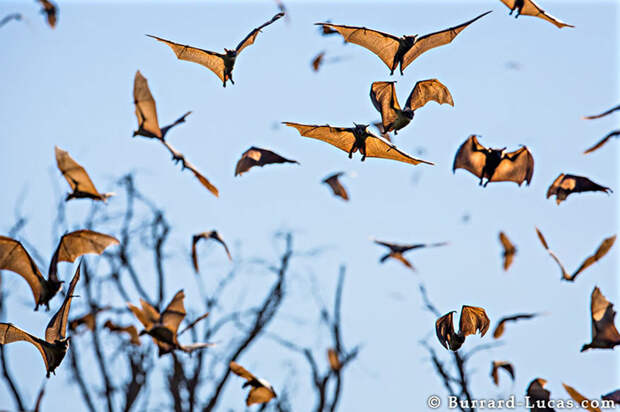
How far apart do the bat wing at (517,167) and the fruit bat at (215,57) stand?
1199 millimetres

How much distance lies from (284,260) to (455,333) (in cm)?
368

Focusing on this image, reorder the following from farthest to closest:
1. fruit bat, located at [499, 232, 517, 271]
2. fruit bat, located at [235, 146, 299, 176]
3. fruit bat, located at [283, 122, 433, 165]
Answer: fruit bat, located at [499, 232, 517, 271] → fruit bat, located at [235, 146, 299, 176] → fruit bat, located at [283, 122, 433, 165]

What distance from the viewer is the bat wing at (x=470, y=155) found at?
2.61 m

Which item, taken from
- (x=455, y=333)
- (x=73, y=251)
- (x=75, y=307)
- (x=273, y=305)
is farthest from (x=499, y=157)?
(x=75, y=307)

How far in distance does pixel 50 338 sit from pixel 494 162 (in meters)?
1.83

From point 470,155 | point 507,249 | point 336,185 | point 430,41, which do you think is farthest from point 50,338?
A: point 507,249

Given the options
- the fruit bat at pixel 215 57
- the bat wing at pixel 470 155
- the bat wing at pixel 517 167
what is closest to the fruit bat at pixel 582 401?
the bat wing at pixel 517 167

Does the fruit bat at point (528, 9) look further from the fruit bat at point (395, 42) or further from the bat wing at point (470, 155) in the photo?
the bat wing at point (470, 155)

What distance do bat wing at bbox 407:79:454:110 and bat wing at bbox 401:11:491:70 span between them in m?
0.17

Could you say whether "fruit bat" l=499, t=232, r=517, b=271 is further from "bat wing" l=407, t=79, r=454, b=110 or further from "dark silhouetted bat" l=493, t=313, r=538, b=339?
"bat wing" l=407, t=79, r=454, b=110

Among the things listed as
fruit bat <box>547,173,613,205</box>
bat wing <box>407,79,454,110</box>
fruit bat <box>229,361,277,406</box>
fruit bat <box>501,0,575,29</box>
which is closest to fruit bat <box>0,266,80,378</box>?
fruit bat <box>229,361,277,406</box>

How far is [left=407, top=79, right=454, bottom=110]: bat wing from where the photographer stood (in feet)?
6.64

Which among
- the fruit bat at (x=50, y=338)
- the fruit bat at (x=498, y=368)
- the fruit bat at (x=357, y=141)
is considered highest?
the fruit bat at (x=357, y=141)

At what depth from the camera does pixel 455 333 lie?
1.99 meters
